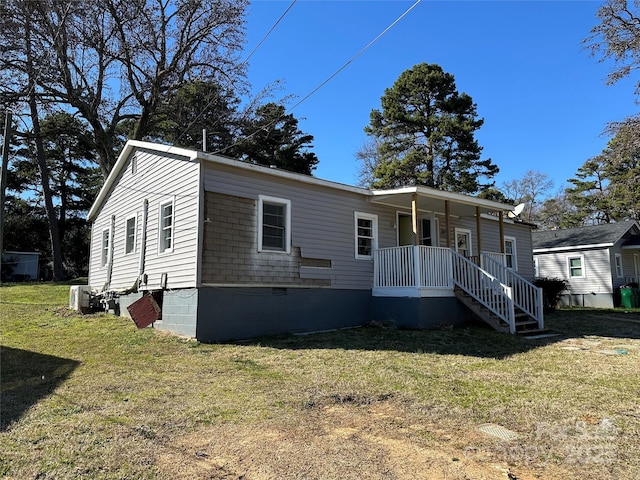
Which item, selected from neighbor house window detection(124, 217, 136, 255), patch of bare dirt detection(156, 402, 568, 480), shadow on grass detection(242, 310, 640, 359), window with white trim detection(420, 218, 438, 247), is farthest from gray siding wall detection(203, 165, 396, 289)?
patch of bare dirt detection(156, 402, 568, 480)

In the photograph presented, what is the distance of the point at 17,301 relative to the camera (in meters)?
15.5

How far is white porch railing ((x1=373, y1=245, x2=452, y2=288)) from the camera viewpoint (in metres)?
10.7

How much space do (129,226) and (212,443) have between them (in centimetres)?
1046

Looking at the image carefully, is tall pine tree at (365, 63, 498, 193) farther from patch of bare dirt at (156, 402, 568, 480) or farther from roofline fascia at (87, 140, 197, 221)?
patch of bare dirt at (156, 402, 568, 480)

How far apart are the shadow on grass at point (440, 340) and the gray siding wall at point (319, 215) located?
5.07ft

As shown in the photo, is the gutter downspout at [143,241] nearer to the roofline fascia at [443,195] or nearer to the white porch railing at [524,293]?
the roofline fascia at [443,195]

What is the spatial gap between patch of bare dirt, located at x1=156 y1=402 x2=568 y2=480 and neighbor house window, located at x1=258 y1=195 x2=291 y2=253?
19.7ft

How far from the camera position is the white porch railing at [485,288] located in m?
10.4

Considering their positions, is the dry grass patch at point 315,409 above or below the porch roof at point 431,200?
below

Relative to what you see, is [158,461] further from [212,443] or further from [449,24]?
[449,24]

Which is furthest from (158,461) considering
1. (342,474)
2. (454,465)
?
(454,465)

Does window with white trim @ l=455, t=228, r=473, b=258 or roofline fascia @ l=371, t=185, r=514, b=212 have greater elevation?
roofline fascia @ l=371, t=185, r=514, b=212

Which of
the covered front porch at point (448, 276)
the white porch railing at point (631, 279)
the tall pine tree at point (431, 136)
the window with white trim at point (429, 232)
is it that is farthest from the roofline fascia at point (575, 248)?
the window with white trim at point (429, 232)

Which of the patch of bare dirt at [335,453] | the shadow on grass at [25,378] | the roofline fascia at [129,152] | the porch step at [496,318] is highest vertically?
the roofline fascia at [129,152]
